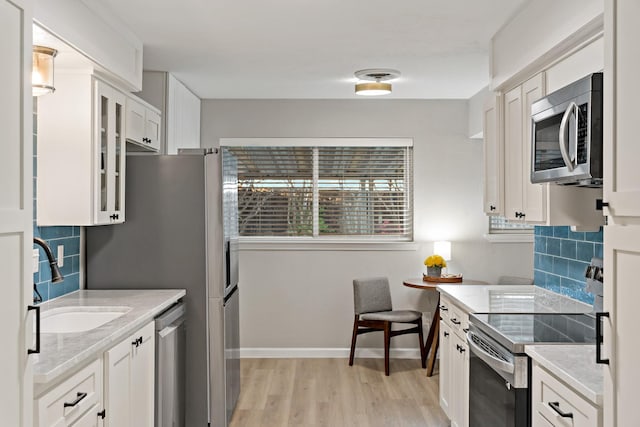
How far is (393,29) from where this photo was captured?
135 inches

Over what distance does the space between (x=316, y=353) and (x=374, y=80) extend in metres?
2.64

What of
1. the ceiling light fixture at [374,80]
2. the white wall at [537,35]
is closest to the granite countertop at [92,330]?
the ceiling light fixture at [374,80]

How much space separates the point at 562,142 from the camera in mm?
2082

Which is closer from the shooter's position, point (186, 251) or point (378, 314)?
point (186, 251)

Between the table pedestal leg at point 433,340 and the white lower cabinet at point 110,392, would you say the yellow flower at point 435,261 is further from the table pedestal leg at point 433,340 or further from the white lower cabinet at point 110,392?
the white lower cabinet at point 110,392

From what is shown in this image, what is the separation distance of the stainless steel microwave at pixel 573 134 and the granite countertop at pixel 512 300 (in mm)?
939

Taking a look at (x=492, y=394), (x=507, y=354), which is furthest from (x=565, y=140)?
(x=492, y=394)

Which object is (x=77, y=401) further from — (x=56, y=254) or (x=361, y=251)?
(x=361, y=251)

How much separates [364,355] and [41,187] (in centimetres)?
353

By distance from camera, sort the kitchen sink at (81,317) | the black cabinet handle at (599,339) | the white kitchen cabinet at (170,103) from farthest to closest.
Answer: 1. the white kitchen cabinet at (170,103)
2. the kitchen sink at (81,317)
3. the black cabinet handle at (599,339)

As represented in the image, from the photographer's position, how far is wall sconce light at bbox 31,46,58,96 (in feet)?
8.00

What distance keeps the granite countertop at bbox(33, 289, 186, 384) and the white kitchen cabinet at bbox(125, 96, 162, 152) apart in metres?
0.95

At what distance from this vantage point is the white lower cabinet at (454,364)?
3.25m

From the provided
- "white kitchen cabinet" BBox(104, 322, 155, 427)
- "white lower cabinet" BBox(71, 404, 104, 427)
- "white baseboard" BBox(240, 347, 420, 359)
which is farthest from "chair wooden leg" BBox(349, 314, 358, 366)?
"white lower cabinet" BBox(71, 404, 104, 427)
